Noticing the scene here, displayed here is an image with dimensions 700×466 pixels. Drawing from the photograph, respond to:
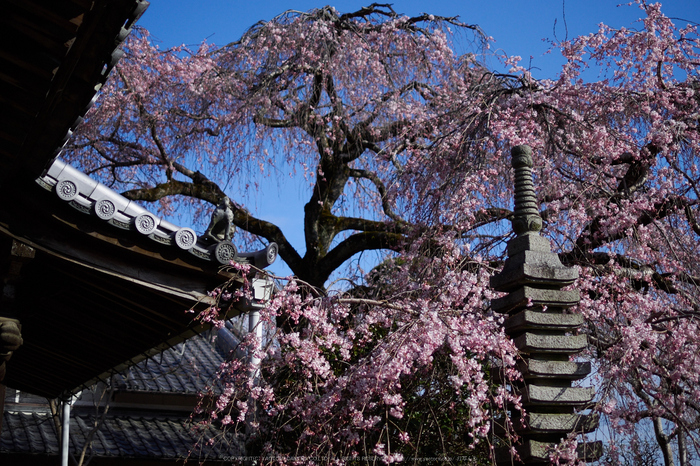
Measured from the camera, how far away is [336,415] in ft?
18.6

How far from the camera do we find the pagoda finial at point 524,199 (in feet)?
14.5

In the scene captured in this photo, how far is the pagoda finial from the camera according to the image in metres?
4.43

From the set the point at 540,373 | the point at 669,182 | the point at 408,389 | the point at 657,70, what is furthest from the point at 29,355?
the point at 657,70

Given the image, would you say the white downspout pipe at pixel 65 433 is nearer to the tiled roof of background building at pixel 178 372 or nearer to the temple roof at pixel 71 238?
the tiled roof of background building at pixel 178 372

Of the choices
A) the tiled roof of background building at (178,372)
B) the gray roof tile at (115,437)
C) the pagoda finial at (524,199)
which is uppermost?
the pagoda finial at (524,199)

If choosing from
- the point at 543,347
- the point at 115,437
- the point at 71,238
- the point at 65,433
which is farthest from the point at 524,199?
the point at 115,437

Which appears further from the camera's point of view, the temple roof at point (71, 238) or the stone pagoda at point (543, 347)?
the stone pagoda at point (543, 347)

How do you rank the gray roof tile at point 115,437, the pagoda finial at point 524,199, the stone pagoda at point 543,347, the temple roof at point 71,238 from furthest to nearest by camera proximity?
the gray roof tile at point 115,437
the pagoda finial at point 524,199
the stone pagoda at point 543,347
the temple roof at point 71,238

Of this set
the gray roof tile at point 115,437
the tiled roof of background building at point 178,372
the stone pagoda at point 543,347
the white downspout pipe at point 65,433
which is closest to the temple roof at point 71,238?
the stone pagoda at point 543,347

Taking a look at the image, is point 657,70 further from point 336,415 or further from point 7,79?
point 7,79

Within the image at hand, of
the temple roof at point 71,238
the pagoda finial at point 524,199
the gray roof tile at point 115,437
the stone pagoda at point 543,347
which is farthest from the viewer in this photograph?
the gray roof tile at point 115,437

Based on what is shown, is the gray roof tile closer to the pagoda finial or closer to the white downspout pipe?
the white downspout pipe

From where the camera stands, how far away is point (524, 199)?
4.52 m

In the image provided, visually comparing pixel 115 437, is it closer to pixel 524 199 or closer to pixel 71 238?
pixel 71 238
